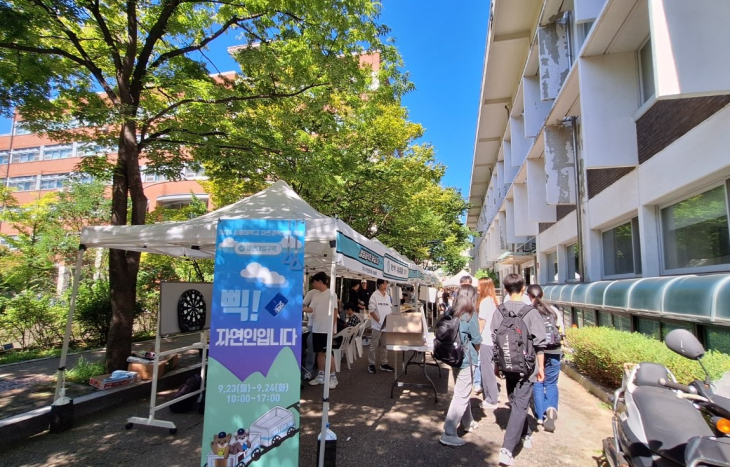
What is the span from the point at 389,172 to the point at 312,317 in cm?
755

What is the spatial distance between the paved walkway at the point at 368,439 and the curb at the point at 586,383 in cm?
21

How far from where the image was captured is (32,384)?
21.0ft

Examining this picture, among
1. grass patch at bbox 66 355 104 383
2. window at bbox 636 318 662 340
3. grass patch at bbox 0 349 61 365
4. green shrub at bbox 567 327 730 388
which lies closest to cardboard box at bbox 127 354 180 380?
grass patch at bbox 66 355 104 383

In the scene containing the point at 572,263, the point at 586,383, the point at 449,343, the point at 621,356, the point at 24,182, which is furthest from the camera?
the point at 24,182

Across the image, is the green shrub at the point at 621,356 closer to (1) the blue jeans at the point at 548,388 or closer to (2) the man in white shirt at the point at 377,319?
(1) the blue jeans at the point at 548,388

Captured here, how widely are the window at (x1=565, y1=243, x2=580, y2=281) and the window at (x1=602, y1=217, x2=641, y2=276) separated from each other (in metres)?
2.41

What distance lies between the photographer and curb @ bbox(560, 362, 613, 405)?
6.10m

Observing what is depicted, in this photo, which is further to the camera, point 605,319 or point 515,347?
point 605,319

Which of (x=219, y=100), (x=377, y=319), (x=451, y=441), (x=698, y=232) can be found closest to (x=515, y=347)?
(x=451, y=441)

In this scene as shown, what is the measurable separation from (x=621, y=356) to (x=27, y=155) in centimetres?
4573

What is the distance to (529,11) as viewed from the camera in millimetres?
16312

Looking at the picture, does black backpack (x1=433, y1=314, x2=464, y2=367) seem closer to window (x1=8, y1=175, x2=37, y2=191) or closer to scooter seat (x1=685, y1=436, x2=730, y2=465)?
scooter seat (x1=685, y1=436, x2=730, y2=465)

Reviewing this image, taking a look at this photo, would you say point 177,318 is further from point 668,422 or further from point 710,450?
point 710,450

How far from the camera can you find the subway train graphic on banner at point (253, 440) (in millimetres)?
3266
